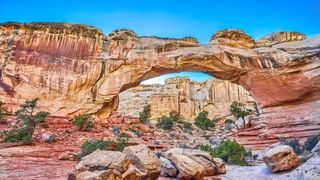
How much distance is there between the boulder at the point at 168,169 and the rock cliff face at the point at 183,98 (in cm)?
4677

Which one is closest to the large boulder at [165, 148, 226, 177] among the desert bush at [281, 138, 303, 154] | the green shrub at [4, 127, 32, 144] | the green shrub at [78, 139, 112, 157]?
the green shrub at [78, 139, 112, 157]

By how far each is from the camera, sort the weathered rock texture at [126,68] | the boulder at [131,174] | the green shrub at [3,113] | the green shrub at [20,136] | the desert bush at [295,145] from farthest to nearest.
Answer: the weathered rock texture at [126,68] → the green shrub at [3,113] → the green shrub at [20,136] → the desert bush at [295,145] → the boulder at [131,174]

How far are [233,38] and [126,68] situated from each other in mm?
7971

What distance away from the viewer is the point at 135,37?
61.0ft

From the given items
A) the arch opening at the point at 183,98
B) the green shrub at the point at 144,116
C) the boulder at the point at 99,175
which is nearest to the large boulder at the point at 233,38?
the green shrub at the point at 144,116

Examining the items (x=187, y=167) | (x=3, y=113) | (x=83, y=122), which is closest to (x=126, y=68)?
(x=83, y=122)

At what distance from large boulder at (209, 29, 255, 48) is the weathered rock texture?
1.24 feet

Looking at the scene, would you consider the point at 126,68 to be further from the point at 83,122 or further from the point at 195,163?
the point at 195,163

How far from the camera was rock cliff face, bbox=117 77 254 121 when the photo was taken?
57.3m

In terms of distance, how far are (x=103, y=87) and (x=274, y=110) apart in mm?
11644

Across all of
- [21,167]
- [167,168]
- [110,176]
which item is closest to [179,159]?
[167,168]

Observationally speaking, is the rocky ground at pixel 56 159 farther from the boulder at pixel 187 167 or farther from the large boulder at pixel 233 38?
the large boulder at pixel 233 38

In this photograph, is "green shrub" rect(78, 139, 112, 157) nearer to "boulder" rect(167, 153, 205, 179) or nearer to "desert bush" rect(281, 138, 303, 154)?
"boulder" rect(167, 153, 205, 179)

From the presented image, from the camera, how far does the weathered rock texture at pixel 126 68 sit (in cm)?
1667
